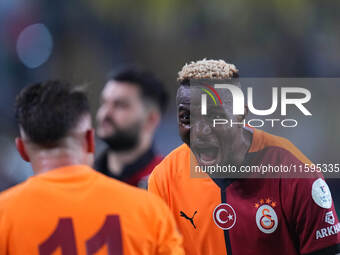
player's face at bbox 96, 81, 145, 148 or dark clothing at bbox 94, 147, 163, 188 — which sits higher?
player's face at bbox 96, 81, 145, 148

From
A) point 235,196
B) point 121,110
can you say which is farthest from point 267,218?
point 121,110

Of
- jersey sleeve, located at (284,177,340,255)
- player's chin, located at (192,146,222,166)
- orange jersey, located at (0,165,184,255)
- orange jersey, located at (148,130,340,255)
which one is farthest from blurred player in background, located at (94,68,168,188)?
jersey sleeve, located at (284,177,340,255)

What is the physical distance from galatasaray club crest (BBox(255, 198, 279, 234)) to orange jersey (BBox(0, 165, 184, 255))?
0.71 m

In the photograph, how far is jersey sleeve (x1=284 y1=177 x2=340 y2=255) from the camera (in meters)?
2.10

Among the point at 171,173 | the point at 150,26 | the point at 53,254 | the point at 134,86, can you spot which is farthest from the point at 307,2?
the point at 53,254

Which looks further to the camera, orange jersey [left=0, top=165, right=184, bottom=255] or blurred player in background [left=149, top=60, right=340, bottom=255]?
blurred player in background [left=149, top=60, right=340, bottom=255]

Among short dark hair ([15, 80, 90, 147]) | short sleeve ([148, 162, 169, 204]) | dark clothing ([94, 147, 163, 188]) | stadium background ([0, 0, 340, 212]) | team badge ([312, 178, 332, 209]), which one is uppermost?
stadium background ([0, 0, 340, 212])

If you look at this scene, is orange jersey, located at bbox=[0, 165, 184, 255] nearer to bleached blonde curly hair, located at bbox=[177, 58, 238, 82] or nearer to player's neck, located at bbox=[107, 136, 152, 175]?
player's neck, located at bbox=[107, 136, 152, 175]

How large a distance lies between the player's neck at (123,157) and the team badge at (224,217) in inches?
19.0

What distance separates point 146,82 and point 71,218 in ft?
2.74

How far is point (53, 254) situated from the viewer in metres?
1.58

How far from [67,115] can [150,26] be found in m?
0.75

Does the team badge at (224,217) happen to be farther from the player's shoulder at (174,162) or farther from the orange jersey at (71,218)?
the orange jersey at (71,218)

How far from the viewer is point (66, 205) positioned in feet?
5.13
